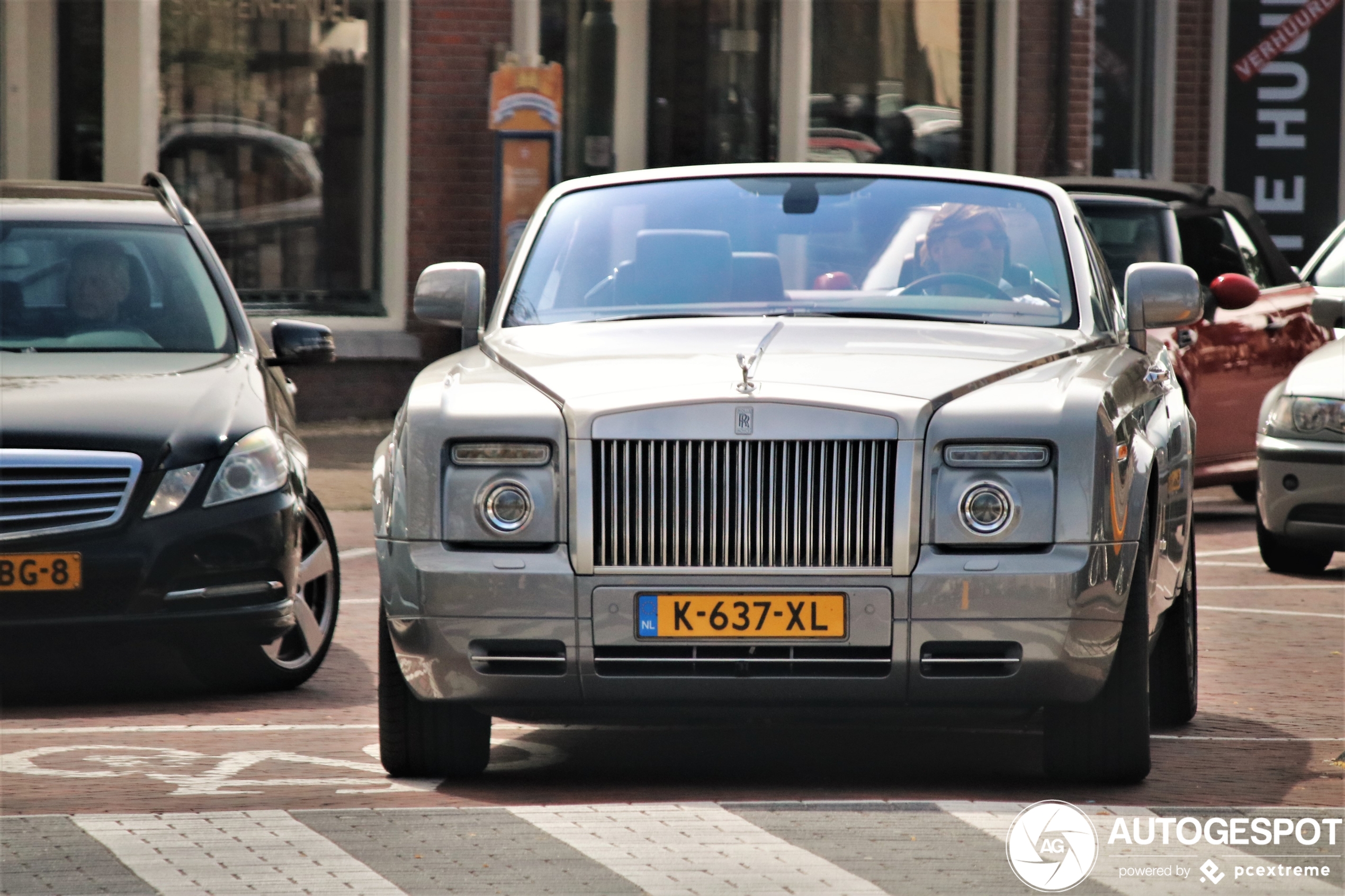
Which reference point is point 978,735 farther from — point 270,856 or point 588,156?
point 588,156

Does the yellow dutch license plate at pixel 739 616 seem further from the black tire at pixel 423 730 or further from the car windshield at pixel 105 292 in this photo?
the car windshield at pixel 105 292

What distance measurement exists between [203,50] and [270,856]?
1363 cm

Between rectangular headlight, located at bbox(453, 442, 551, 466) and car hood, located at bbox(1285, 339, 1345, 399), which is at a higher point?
rectangular headlight, located at bbox(453, 442, 551, 466)

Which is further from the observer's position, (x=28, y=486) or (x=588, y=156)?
(x=588, y=156)

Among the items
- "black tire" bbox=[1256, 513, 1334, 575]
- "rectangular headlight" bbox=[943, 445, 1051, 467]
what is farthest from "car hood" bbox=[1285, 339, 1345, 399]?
"rectangular headlight" bbox=[943, 445, 1051, 467]

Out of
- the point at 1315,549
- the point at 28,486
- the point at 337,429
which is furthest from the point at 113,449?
the point at 337,429

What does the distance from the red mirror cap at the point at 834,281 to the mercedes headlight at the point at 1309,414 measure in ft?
15.6

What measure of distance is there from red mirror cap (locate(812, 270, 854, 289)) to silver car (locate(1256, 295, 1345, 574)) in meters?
4.75

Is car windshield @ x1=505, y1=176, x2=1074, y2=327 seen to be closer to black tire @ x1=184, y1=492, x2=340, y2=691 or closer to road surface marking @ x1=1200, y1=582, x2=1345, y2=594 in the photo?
black tire @ x1=184, y1=492, x2=340, y2=691

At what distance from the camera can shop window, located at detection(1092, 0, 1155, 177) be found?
71.4ft

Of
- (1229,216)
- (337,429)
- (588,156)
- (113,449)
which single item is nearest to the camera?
(113,449)

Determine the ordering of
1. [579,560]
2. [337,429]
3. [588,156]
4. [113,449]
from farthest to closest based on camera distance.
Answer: [588,156]
[337,429]
[113,449]
[579,560]

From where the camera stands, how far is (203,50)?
59.0ft

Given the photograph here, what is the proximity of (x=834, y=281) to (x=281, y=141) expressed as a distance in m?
12.2
